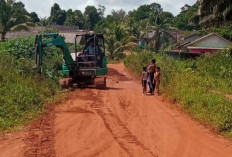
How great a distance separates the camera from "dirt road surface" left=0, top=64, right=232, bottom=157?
8109mm

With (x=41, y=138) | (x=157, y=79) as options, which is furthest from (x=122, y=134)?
(x=157, y=79)

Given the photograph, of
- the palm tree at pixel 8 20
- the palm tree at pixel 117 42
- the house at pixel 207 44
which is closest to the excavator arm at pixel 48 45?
the house at pixel 207 44

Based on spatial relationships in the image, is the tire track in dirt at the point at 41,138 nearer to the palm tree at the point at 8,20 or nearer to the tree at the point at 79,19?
the palm tree at the point at 8,20

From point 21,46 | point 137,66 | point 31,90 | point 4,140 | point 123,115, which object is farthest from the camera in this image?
point 137,66

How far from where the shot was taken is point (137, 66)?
29234mm

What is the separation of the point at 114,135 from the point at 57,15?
103 metres

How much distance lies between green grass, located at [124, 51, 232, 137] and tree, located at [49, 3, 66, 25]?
83500 mm

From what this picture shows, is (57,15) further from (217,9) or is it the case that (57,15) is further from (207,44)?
(217,9)

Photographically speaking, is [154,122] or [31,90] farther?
[31,90]

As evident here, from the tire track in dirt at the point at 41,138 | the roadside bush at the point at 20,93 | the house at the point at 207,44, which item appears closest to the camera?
the tire track in dirt at the point at 41,138

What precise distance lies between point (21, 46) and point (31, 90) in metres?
12.3

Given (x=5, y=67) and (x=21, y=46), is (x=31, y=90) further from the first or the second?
(x=21, y=46)

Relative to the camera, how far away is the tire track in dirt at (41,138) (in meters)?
7.94

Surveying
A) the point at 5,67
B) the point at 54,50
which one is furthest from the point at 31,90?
the point at 54,50
